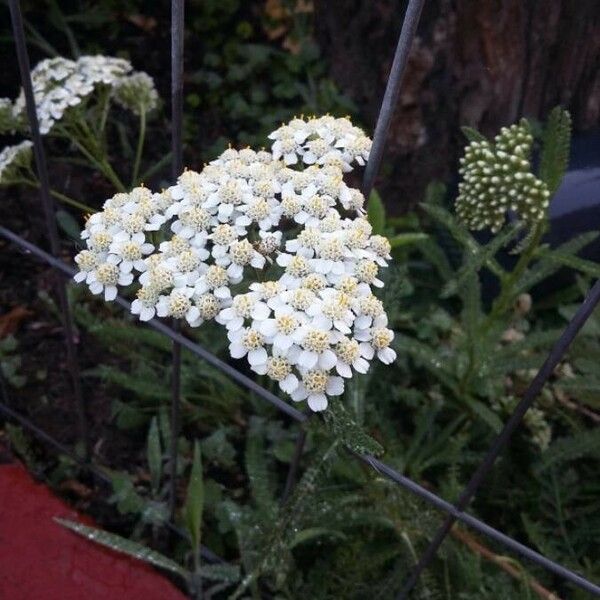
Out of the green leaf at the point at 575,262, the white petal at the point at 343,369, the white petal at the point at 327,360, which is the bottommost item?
the green leaf at the point at 575,262

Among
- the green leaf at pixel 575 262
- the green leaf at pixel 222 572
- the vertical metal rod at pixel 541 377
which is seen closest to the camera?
the vertical metal rod at pixel 541 377

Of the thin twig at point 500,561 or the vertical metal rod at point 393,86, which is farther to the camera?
the thin twig at point 500,561

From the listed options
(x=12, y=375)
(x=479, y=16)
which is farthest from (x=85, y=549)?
(x=479, y=16)

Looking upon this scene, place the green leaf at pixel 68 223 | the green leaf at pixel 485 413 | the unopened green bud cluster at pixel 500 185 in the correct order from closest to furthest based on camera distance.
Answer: the unopened green bud cluster at pixel 500 185 → the green leaf at pixel 485 413 → the green leaf at pixel 68 223

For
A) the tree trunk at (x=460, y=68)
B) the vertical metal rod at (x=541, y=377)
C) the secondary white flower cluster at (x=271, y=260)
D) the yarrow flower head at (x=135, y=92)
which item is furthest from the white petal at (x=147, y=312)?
the tree trunk at (x=460, y=68)

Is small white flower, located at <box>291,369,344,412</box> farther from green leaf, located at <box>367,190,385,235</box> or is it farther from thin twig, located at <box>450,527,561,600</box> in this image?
green leaf, located at <box>367,190,385,235</box>

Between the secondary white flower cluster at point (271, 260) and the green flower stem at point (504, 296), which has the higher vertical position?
the secondary white flower cluster at point (271, 260)

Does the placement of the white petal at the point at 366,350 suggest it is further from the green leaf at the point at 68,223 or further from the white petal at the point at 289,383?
the green leaf at the point at 68,223
